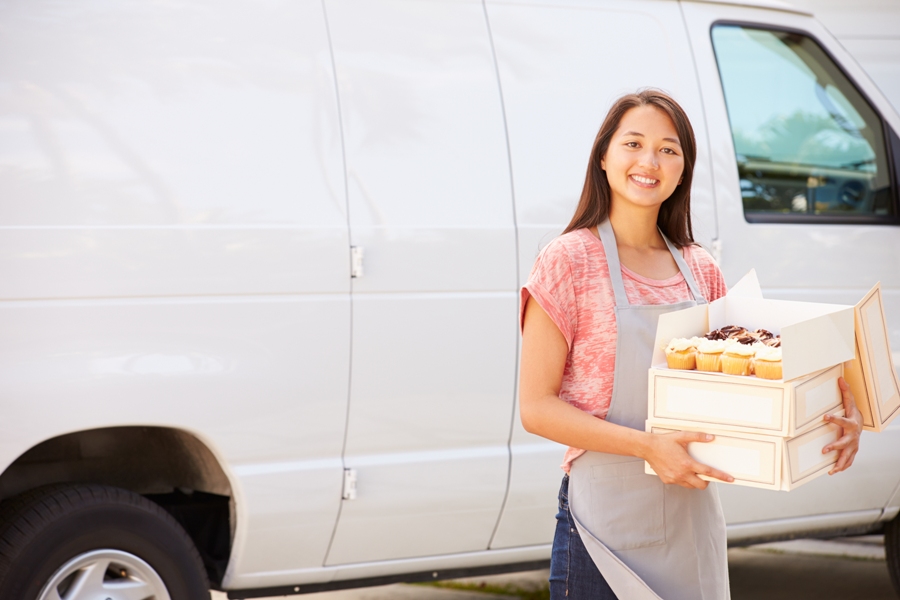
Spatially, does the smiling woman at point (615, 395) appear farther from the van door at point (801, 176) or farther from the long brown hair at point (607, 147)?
the van door at point (801, 176)

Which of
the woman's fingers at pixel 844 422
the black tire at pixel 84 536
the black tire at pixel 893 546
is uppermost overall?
the woman's fingers at pixel 844 422

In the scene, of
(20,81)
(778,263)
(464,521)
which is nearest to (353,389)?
(464,521)

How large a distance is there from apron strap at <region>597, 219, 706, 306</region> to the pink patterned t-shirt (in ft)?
0.05

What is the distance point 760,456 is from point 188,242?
6.17 feet

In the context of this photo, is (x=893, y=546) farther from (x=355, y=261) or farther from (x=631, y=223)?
(x=631, y=223)

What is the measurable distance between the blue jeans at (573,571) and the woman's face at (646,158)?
67 centimetres

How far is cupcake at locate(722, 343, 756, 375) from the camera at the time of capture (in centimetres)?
192

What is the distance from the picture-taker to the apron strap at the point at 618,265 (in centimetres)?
211

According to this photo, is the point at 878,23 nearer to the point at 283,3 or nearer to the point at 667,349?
the point at 283,3

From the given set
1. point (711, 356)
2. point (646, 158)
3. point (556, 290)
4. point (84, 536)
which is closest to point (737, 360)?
point (711, 356)

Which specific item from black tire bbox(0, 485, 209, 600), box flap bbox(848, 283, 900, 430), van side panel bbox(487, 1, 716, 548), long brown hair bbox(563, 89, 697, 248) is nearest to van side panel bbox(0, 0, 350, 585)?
black tire bbox(0, 485, 209, 600)

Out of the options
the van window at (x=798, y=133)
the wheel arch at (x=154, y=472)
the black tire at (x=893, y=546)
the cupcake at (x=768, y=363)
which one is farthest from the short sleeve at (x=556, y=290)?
the black tire at (x=893, y=546)

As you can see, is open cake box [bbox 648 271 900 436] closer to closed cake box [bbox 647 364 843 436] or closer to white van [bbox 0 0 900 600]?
closed cake box [bbox 647 364 843 436]

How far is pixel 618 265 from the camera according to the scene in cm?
213
